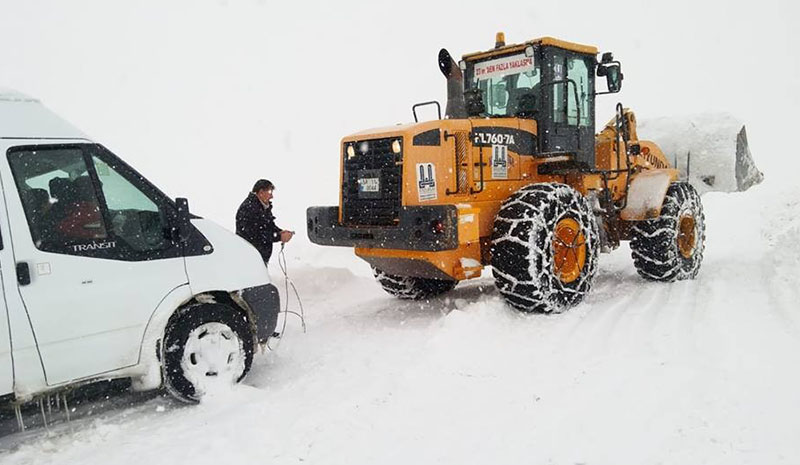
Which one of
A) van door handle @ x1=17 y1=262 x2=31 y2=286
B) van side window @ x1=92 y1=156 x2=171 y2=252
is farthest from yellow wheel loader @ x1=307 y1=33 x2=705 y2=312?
van door handle @ x1=17 y1=262 x2=31 y2=286

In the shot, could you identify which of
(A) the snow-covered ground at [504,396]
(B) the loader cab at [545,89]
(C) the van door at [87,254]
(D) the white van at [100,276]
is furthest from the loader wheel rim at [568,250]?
(C) the van door at [87,254]

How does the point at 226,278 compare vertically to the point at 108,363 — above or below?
above

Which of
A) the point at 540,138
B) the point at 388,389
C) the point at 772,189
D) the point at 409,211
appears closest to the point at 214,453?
the point at 388,389

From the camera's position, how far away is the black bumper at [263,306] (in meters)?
4.82

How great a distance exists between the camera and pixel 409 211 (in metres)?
5.82

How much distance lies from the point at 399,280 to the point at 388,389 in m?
3.01

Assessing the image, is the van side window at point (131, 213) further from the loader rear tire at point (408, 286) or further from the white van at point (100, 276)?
the loader rear tire at point (408, 286)

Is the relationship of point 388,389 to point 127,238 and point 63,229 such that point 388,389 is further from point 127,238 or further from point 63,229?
point 63,229

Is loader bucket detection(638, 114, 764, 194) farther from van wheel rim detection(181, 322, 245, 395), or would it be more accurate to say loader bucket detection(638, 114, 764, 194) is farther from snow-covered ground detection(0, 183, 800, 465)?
van wheel rim detection(181, 322, 245, 395)

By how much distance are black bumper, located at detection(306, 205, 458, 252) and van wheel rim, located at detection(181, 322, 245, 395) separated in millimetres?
1860

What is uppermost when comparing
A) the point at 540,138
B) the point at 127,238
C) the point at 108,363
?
the point at 540,138

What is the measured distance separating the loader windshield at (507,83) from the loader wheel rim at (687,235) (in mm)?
2945

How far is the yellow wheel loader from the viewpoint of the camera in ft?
19.8

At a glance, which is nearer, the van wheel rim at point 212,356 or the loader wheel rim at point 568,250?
the van wheel rim at point 212,356
